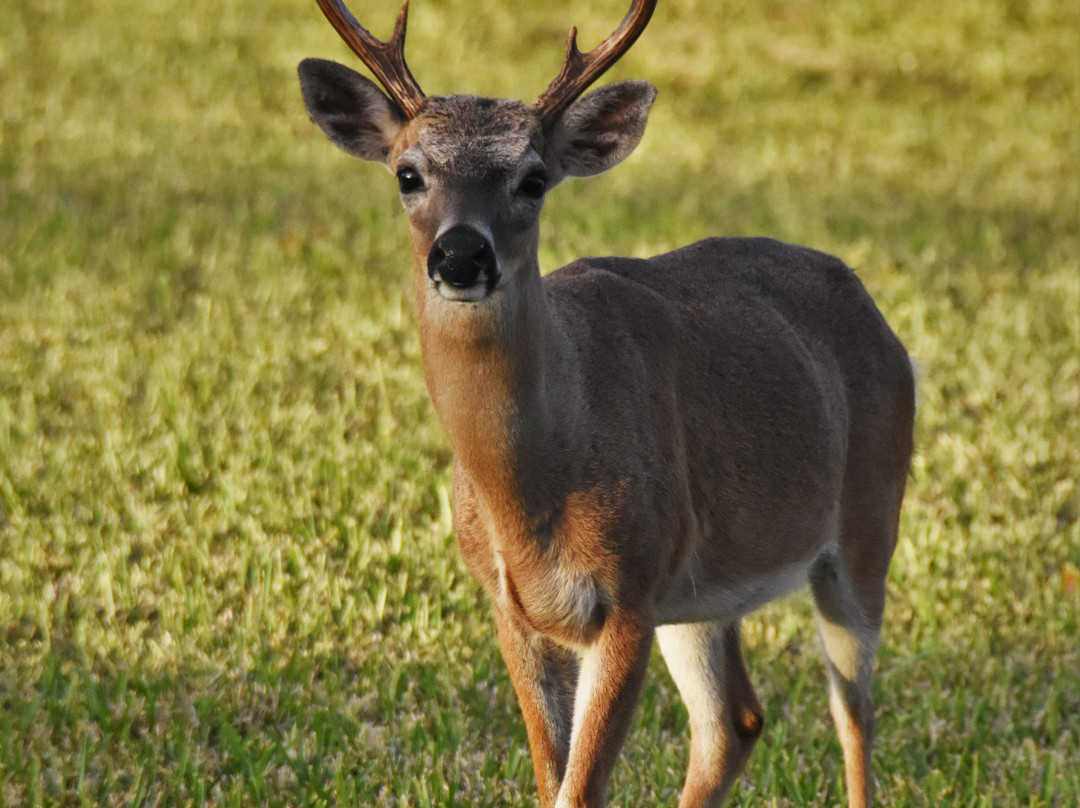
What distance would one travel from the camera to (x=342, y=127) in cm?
441

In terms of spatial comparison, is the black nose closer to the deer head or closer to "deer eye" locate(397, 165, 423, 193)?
the deer head

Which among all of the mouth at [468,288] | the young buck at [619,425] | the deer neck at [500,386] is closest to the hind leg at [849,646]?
the young buck at [619,425]

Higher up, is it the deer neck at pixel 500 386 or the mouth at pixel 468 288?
the mouth at pixel 468 288

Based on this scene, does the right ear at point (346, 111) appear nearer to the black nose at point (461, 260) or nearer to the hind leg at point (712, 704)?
the black nose at point (461, 260)

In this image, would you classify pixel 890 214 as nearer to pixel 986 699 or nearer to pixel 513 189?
pixel 986 699

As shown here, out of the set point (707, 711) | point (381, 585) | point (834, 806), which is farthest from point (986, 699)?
point (381, 585)

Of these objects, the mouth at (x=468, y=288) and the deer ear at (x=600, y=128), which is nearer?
the mouth at (x=468, y=288)

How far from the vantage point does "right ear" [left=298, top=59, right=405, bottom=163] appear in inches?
171

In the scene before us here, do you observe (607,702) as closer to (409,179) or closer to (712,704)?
(712,704)

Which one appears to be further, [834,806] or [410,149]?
[834,806]

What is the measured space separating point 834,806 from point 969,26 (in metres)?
14.1

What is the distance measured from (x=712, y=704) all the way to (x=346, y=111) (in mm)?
2111

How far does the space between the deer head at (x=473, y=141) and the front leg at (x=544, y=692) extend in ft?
3.16

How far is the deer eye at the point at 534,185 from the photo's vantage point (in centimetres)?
391
